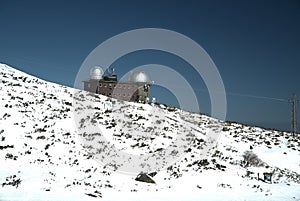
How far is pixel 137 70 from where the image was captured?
65.4m

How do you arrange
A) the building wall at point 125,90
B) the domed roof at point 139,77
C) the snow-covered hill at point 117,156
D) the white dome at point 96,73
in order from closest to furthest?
1. the snow-covered hill at point 117,156
2. the building wall at point 125,90
3. the domed roof at point 139,77
4. the white dome at point 96,73

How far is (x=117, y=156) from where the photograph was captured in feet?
66.3

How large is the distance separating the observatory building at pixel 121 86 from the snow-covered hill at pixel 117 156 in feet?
76.3

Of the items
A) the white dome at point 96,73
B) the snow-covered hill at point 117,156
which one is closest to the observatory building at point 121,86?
the white dome at point 96,73

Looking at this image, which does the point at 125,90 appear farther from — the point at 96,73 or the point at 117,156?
the point at 117,156

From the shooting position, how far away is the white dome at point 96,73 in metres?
64.6

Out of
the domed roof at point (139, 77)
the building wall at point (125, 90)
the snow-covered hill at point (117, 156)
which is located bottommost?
the snow-covered hill at point (117, 156)

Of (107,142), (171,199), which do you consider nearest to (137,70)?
(107,142)

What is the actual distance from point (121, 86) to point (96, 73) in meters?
8.37

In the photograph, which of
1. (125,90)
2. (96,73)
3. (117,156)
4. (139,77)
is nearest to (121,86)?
(125,90)

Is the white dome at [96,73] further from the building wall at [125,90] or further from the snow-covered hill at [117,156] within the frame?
the snow-covered hill at [117,156]

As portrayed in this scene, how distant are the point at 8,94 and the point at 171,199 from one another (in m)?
25.9


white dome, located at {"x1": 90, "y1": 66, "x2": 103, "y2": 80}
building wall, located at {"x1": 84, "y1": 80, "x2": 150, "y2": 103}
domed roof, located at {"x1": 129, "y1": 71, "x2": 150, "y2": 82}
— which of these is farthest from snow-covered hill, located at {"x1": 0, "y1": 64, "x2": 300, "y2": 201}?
white dome, located at {"x1": 90, "y1": 66, "x2": 103, "y2": 80}

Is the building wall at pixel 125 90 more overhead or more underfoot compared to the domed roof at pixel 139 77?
more underfoot
